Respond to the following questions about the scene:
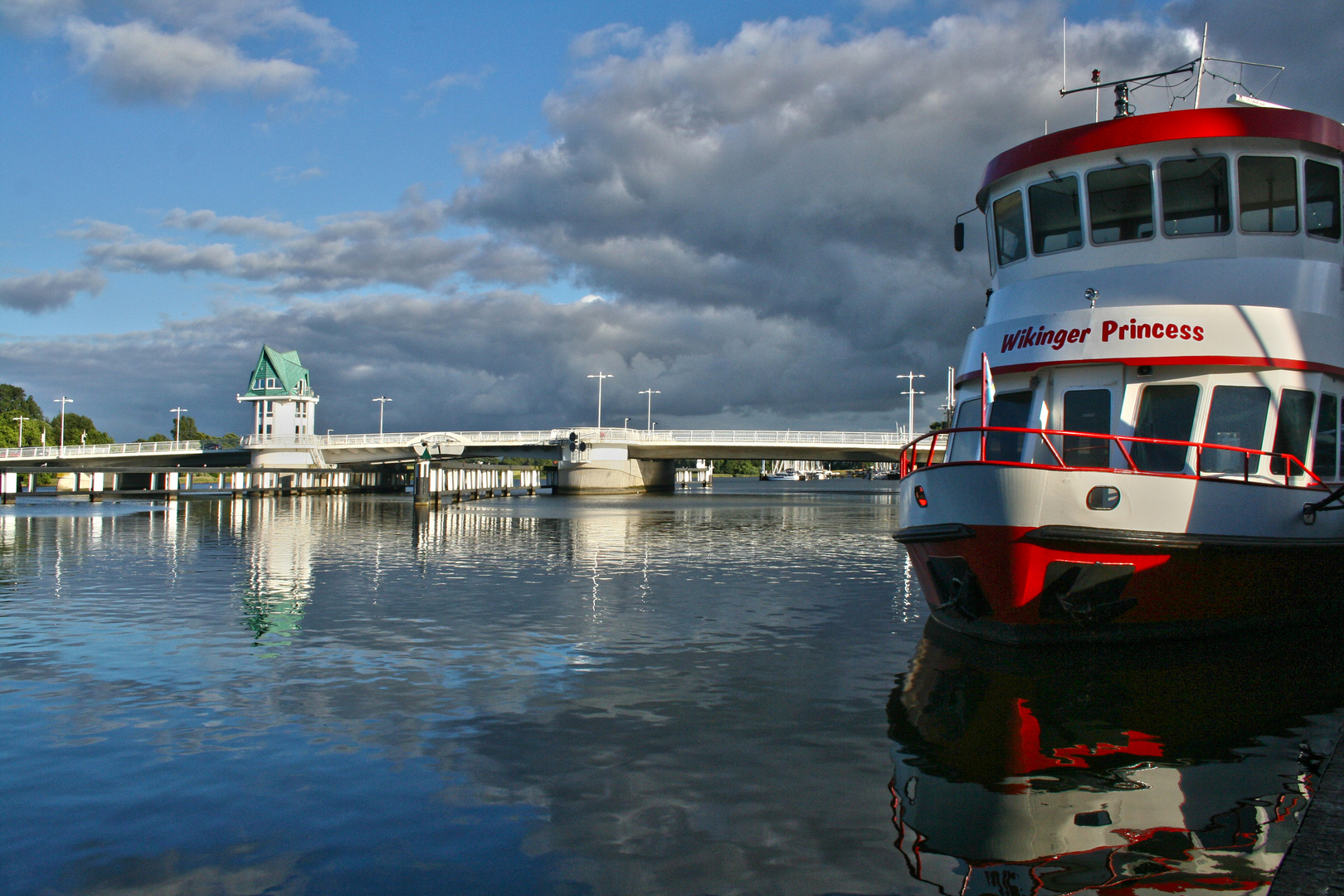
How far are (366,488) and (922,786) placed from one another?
313ft

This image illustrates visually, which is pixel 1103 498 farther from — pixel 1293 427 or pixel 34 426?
pixel 34 426

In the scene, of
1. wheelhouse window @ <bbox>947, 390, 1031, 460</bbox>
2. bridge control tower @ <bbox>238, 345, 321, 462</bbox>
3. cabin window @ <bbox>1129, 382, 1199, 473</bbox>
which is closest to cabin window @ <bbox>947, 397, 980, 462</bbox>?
wheelhouse window @ <bbox>947, 390, 1031, 460</bbox>

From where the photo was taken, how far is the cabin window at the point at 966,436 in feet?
46.1

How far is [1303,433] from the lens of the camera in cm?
1330

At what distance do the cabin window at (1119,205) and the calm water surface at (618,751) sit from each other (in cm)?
640

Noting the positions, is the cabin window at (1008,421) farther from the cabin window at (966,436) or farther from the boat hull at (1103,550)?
the boat hull at (1103,550)

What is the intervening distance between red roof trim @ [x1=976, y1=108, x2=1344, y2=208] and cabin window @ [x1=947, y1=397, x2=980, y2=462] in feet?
13.4

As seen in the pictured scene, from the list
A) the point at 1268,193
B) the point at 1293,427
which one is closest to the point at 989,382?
the point at 1293,427

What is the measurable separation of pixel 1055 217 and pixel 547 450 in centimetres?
7739

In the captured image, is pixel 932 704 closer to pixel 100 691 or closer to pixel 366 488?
pixel 100 691

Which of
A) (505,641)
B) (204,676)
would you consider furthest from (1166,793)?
(204,676)

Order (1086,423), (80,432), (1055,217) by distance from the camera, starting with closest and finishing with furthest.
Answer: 1. (1086,423)
2. (1055,217)
3. (80,432)

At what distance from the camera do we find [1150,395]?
1308 centimetres

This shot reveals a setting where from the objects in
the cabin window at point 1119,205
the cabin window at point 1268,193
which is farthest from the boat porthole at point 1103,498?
the cabin window at point 1268,193
